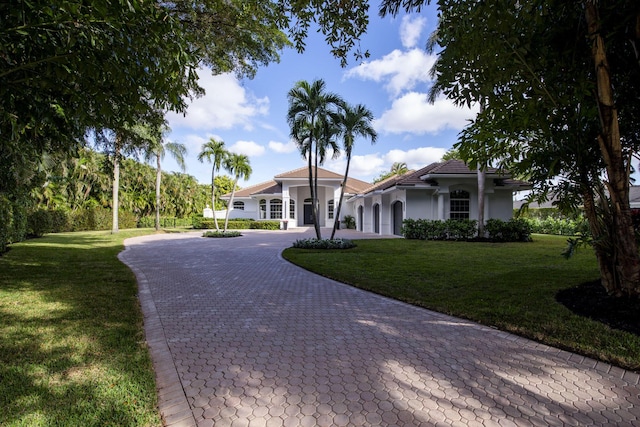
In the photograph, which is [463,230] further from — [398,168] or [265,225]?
[398,168]

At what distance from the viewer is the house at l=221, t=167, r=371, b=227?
32906 mm

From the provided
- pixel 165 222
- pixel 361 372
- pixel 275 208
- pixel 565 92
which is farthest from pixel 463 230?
pixel 165 222

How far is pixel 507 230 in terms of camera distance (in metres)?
18.6

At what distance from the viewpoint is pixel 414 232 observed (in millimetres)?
19750

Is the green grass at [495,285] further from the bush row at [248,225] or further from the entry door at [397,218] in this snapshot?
the bush row at [248,225]

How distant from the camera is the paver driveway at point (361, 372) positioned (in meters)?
2.82

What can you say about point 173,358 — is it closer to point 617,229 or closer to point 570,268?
point 617,229

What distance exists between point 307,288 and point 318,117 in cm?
884

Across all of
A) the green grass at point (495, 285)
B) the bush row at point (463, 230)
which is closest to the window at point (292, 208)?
the bush row at point (463, 230)

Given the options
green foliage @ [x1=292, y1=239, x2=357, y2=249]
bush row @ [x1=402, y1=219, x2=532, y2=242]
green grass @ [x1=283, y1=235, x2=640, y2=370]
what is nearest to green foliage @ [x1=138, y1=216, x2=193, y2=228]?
green foliage @ [x1=292, y1=239, x2=357, y2=249]

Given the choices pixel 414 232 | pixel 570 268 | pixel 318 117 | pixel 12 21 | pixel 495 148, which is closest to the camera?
pixel 12 21

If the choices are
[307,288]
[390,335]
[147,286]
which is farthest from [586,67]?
[147,286]

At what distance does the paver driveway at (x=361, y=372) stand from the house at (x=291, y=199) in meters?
26.9

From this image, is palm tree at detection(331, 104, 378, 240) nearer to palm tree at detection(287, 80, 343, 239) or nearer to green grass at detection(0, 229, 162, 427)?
palm tree at detection(287, 80, 343, 239)
